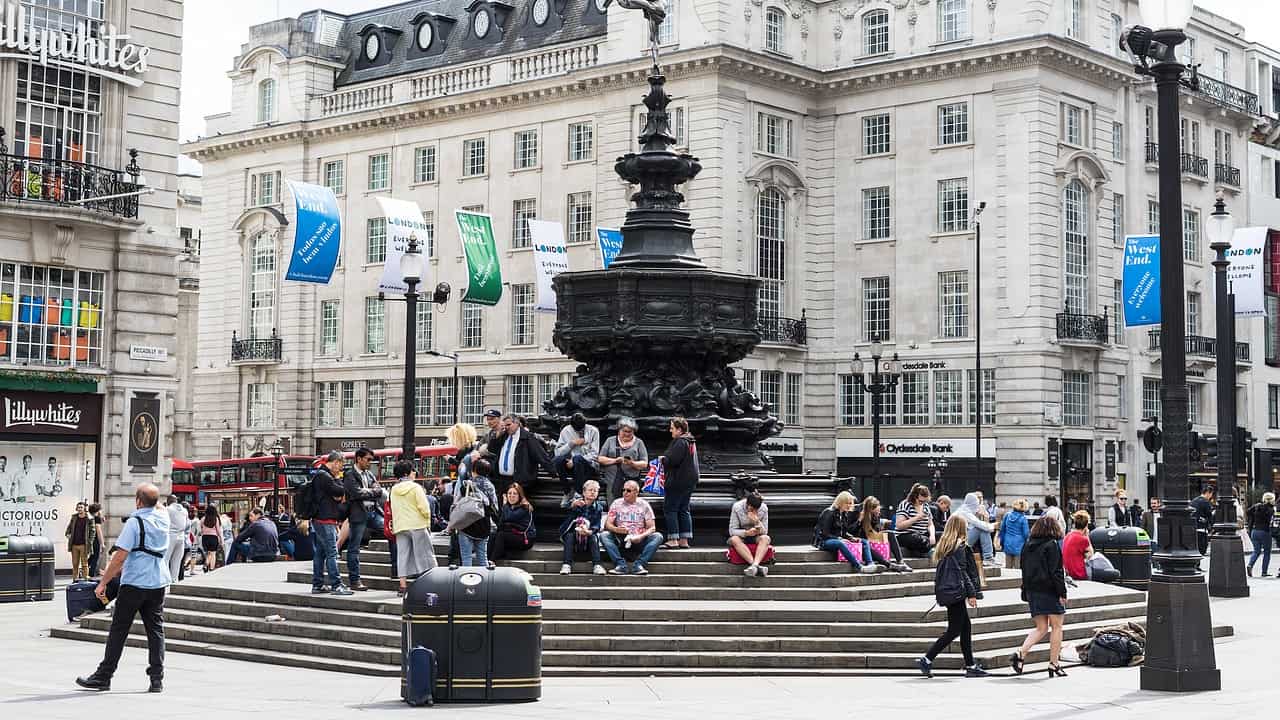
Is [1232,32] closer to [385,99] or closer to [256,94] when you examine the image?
[385,99]

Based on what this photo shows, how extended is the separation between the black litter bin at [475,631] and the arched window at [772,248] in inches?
1785

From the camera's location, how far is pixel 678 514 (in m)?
21.0

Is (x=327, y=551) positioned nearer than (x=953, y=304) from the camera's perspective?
Yes

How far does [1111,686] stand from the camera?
1692 centimetres

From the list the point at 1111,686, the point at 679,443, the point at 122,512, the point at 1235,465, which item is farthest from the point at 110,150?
the point at 1111,686

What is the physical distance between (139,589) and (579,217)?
47531 mm

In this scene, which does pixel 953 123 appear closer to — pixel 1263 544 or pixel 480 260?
pixel 480 260

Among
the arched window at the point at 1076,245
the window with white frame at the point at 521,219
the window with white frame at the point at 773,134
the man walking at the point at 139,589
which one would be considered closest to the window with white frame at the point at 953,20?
the window with white frame at the point at 773,134

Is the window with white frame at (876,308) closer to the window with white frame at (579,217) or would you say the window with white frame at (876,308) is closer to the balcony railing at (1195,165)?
the window with white frame at (579,217)

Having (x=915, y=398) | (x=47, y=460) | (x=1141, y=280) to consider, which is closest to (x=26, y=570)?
(x=47, y=460)

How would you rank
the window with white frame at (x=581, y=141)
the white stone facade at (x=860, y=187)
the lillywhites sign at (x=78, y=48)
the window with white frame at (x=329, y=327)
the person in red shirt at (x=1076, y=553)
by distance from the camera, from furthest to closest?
the window with white frame at (x=329, y=327) → the window with white frame at (x=581, y=141) → the white stone facade at (x=860, y=187) → the lillywhites sign at (x=78, y=48) → the person in red shirt at (x=1076, y=553)

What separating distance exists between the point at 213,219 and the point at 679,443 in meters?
57.2

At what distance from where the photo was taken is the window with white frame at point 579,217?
2459 inches

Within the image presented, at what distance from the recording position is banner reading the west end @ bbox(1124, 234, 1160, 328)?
4612 cm
